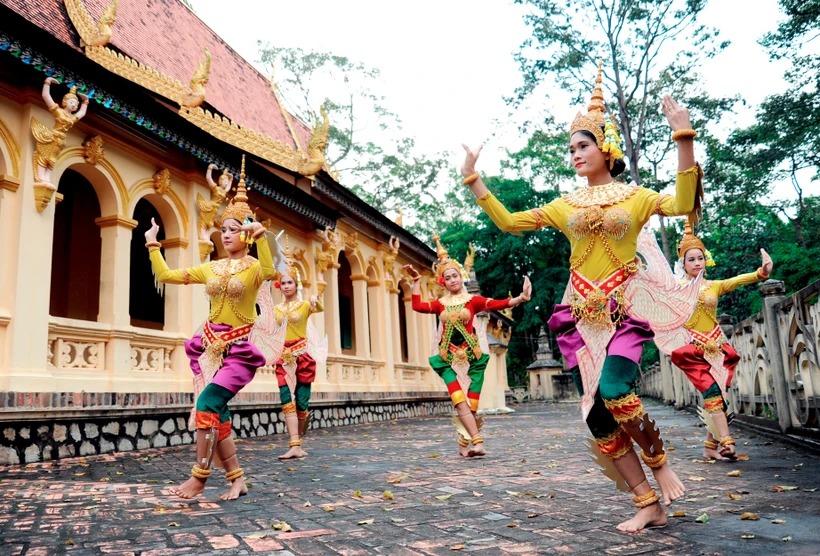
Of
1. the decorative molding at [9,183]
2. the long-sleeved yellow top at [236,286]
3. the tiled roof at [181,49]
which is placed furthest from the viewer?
the tiled roof at [181,49]

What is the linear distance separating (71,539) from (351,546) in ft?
4.72

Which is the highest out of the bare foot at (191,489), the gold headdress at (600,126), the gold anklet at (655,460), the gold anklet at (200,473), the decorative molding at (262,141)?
the decorative molding at (262,141)

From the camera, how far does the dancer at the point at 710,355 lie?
20.6 ft

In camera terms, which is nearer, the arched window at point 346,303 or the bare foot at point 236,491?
the bare foot at point 236,491

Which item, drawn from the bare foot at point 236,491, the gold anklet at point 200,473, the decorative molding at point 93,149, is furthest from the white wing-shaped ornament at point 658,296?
the decorative molding at point 93,149

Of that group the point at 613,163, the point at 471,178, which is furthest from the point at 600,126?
the point at 471,178

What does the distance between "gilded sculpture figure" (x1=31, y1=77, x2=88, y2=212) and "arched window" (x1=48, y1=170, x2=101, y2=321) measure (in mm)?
3732

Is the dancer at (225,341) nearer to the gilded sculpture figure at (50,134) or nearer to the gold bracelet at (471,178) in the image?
the gold bracelet at (471,178)

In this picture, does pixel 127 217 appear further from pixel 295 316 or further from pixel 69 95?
pixel 295 316

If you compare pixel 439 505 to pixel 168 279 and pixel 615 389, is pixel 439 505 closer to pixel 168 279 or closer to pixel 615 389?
pixel 615 389

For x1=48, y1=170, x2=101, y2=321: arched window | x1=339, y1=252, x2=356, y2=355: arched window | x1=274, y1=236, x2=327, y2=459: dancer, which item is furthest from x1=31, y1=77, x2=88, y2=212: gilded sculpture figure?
x1=339, y1=252, x2=356, y2=355: arched window

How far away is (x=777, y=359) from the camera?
7.30 metres

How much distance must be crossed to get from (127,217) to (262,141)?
12.6 ft

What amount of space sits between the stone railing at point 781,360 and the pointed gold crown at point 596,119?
316 centimetres
